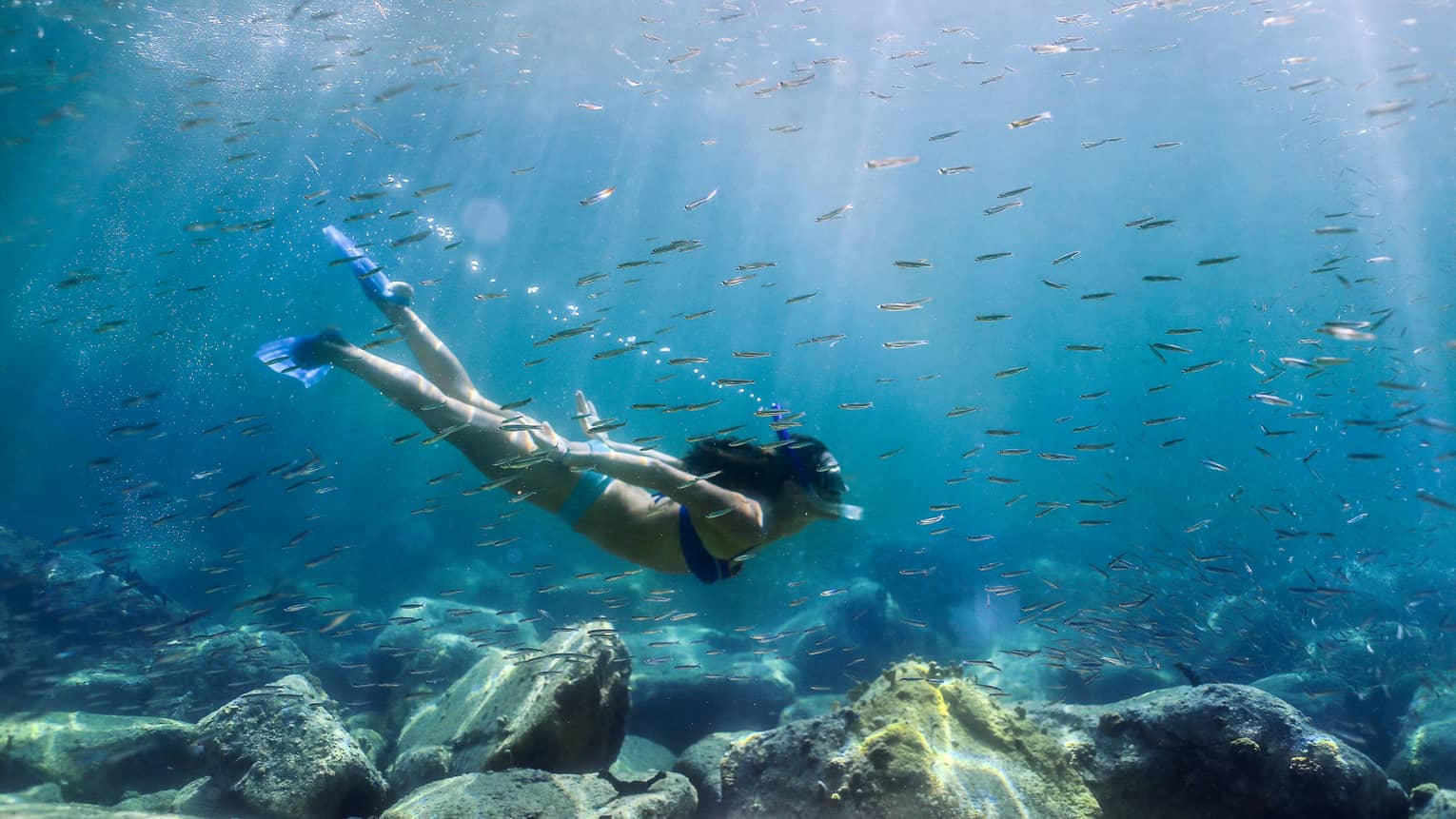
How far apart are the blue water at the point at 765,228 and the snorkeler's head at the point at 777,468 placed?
2.61 feet

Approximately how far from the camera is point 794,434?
4406 millimetres

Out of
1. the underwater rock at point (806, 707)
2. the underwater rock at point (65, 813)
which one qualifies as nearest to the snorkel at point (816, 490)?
the underwater rock at point (65, 813)

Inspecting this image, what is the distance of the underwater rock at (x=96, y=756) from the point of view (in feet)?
19.8

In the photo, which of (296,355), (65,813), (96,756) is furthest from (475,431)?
(96,756)

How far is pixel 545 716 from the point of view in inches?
185

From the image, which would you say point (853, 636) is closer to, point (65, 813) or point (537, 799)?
point (537, 799)

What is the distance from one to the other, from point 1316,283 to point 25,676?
266 feet

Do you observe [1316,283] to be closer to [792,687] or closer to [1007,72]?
[1007,72]

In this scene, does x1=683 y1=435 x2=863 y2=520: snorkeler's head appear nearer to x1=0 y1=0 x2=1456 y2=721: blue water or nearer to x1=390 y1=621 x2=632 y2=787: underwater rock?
x1=0 y1=0 x2=1456 y2=721: blue water

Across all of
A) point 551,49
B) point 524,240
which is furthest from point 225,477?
point 551,49

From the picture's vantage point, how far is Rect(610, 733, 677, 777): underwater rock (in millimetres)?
5839

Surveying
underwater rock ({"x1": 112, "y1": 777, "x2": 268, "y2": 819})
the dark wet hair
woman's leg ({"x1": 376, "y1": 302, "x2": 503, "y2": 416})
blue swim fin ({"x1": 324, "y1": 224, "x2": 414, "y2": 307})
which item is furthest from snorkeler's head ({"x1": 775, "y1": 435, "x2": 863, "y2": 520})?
blue swim fin ({"x1": 324, "y1": 224, "x2": 414, "y2": 307})

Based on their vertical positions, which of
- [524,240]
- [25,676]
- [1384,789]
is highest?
[1384,789]

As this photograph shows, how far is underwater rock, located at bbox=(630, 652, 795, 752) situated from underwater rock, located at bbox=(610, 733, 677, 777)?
114 cm
